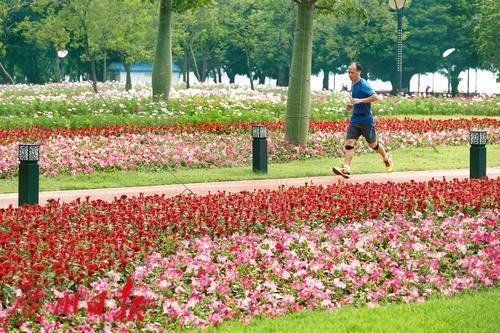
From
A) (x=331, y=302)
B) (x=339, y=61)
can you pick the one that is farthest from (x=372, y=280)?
(x=339, y=61)

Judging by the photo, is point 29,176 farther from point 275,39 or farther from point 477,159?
point 275,39

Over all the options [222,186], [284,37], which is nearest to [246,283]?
[222,186]

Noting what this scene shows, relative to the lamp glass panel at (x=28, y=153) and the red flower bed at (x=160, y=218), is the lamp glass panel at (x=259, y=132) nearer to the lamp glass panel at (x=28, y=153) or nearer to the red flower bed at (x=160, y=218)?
the red flower bed at (x=160, y=218)

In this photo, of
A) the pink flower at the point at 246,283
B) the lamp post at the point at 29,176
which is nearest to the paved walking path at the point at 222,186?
the lamp post at the point at 29,176

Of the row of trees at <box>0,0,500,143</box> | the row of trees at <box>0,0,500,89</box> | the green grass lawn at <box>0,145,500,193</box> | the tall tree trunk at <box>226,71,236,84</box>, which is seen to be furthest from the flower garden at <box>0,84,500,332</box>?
the tall tree trunk at <box>226,71,236,84</box>

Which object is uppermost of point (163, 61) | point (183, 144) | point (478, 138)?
point (163, 61)

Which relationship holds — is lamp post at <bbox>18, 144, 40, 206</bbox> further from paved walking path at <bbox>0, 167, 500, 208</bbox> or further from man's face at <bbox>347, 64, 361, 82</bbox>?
man's face at <bbox>347, 64, 361, 82</bbox>

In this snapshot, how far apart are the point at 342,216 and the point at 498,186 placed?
2710mm

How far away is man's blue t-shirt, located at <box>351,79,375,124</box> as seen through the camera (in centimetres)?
1414

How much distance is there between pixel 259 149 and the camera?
50.5 ft

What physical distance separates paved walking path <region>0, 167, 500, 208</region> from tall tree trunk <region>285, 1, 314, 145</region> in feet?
10.5

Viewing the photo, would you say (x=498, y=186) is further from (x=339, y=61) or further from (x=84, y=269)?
(x=339, y=61)

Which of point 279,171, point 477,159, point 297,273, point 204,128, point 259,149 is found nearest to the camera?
point 297,273

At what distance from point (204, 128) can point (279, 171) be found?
193 inches
